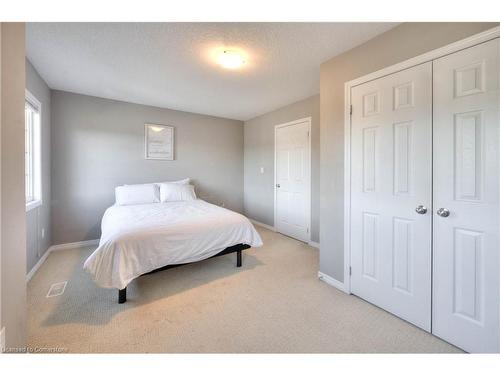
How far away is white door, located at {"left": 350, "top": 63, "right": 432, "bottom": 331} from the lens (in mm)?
1555

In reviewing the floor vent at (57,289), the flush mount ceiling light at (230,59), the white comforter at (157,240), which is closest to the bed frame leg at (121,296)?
the white comforter at (157,240)

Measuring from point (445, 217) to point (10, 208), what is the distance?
99.4 inches

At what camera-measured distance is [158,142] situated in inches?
155

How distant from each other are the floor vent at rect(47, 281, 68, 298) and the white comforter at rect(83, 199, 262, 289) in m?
0.65

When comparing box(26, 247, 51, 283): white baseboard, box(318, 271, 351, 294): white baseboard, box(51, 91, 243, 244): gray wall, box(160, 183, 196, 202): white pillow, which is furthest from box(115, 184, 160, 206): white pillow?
box(318, 271, 351, 294): white baseboard

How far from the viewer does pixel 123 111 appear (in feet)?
11.9

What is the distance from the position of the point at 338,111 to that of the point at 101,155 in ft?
11.8

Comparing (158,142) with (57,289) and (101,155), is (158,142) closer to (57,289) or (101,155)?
(101,155)

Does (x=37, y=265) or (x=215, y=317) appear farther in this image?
(x=37, y=265)

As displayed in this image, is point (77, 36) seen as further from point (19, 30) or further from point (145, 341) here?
point (145, 341)

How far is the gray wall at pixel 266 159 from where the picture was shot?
11.1ft

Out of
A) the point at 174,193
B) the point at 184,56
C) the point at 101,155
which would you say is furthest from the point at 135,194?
the point at 184,56
